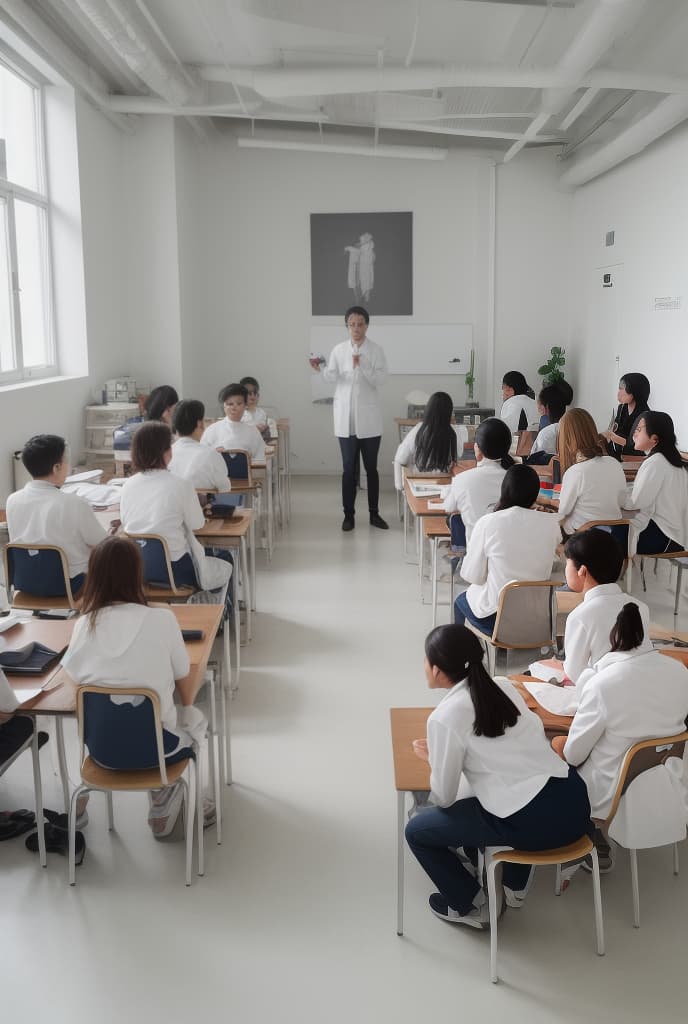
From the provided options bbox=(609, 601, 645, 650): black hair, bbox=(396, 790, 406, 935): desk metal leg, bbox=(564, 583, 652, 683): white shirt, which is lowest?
bbox=(396, 790, 406, 935): desk metal leg

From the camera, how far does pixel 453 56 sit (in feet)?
23.8

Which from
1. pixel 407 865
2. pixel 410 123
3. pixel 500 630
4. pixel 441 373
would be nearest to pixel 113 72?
pixel 410 123

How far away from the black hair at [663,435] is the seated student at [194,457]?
2.53 meters

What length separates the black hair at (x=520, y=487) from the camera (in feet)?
12.8

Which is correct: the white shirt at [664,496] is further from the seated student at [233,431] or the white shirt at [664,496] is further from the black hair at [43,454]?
Answer: the black hair at [43,454]

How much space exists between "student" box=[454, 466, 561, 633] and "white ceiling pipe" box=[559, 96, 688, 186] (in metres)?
4.08

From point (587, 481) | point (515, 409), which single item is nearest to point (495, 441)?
point (587, 481)

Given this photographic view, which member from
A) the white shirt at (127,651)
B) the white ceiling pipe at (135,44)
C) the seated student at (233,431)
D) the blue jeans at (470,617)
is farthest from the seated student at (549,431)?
the white shirt at (127,651)

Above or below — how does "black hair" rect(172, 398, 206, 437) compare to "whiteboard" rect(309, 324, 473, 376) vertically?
below

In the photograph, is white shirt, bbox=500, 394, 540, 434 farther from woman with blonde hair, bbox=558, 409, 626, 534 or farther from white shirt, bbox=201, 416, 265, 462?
woman with blonde hair, bbox=558, 409, 626, 534

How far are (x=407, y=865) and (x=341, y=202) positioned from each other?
8.65 metres

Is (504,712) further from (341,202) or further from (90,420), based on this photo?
(341,202)

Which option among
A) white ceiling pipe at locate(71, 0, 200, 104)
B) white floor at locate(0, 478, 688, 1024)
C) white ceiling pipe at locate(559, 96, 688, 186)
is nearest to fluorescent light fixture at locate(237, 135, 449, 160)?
white ceiling pipe at locate(559, 96, 688, 186)

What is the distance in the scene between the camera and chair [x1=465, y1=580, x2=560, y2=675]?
3.82 metres
